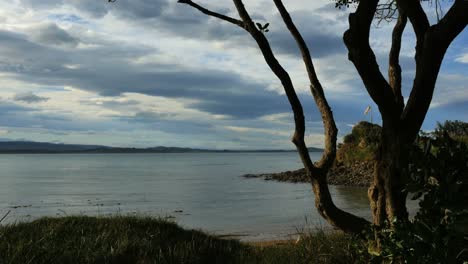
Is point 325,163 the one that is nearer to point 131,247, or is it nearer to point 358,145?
point 131,247

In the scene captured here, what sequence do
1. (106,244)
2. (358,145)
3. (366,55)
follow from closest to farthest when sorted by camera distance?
1. (366,55)
2. (106,244)
3. (358,145)

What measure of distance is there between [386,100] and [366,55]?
52cm

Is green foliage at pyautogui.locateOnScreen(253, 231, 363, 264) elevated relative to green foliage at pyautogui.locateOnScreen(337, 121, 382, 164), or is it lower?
lower

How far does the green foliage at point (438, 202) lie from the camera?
10.0ft

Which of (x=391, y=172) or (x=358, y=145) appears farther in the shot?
(x=358, y=145)

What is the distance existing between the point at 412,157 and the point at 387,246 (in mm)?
1115

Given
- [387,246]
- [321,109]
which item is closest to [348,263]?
[321,109]

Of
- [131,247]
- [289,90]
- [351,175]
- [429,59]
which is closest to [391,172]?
[429,59]

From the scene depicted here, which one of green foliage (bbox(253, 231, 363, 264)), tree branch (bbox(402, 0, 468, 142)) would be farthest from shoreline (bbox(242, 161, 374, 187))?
tree branch (bbox(402, 0, 468, 142))

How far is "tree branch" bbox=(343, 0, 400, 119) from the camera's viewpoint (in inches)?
194

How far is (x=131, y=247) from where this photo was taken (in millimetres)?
7855

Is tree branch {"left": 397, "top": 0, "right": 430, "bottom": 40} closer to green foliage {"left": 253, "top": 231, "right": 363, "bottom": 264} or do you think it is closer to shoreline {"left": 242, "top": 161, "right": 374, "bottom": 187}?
green foliage {"left": 253, "top": 231, "right": 363, "bottom": 264}

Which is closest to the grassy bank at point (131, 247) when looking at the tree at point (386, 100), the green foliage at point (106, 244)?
the green foliage at point (106, 244)

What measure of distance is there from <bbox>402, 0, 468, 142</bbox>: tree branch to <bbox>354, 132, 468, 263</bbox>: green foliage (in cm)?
152
